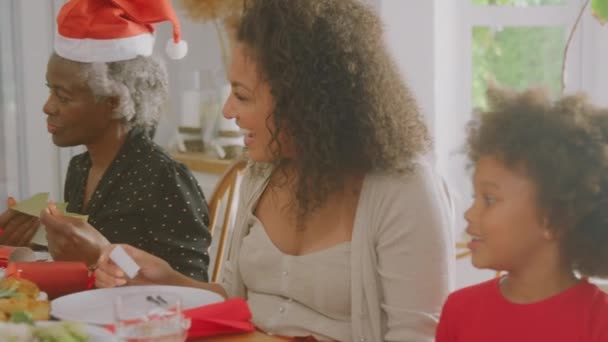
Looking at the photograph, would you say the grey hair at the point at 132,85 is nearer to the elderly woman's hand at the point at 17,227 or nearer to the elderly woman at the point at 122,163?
the elderly woman at the point at 122,163

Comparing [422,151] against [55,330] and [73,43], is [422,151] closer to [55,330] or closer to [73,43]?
[55,330]

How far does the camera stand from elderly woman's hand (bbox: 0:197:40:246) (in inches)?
76.0

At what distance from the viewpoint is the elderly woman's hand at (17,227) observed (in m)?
1.93

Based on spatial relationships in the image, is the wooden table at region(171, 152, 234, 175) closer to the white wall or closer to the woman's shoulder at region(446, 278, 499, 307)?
the white wall

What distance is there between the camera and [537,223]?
121cm

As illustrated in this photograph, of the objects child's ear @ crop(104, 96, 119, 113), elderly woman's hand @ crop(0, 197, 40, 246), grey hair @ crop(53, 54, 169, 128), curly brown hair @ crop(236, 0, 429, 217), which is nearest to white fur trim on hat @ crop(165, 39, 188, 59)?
grey hair @ crop(53, 54, 169, 128)

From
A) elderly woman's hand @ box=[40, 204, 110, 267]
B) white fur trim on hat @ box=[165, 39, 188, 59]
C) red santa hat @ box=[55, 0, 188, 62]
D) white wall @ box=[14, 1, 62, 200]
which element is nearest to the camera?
elderly woman's hand @ box=[40, 204, 110, 267]

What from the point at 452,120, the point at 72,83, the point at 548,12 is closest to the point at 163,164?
the point at 72,83

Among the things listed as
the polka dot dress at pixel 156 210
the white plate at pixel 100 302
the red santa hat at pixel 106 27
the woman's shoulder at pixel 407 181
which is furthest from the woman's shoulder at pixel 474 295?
the red santa hat at pixel 106 27

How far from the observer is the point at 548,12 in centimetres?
296

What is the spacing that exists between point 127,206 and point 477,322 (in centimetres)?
98

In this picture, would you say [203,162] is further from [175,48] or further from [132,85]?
[132,85]

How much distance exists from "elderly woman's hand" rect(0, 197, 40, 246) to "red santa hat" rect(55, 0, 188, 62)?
40cm

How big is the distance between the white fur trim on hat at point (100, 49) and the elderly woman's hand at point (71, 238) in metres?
0.58
